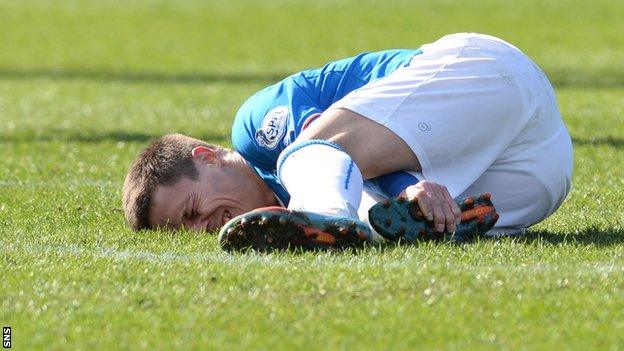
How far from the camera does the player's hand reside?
549 cm

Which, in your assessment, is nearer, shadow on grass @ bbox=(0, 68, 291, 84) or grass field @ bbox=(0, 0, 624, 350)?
grass field @ bbox=(0, 0, 624, 350)

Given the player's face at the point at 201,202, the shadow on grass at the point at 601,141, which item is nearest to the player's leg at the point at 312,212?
the player's face at the point at 201,202

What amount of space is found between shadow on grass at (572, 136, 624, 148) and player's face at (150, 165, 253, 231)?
4667mm

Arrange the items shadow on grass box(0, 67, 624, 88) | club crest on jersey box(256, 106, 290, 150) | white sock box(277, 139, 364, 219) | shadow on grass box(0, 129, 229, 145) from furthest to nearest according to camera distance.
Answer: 1. shadow on grass box(0, 67, 624, 88)
2. shadow on grass box(0, 129, 229, 145)
3. club crest on jersey box(256, 106, 290, 150)
4. white sock box(277, 139, 364, 219)

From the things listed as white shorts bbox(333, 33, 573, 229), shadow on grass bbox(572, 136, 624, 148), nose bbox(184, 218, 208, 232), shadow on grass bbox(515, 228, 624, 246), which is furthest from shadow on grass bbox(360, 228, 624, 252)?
shadow on grass bbox(572, 136, 624, 148)

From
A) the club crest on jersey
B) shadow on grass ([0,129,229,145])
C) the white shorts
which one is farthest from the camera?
shadow on grass ([0,129,229,145])

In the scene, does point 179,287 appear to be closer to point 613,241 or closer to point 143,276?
point 143,276

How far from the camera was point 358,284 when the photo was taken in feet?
15.7

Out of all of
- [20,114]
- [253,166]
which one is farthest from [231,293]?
[20,114]

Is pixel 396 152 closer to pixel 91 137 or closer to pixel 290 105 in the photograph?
pixel 290 105

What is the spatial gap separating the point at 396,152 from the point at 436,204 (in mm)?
396

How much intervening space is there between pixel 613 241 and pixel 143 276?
2041mm

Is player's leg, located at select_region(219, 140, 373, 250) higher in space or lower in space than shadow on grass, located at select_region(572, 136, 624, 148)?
higher

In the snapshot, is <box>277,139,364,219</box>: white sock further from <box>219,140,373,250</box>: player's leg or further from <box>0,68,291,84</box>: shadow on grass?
<box>0,68,291,84</box>: shadow on grass
